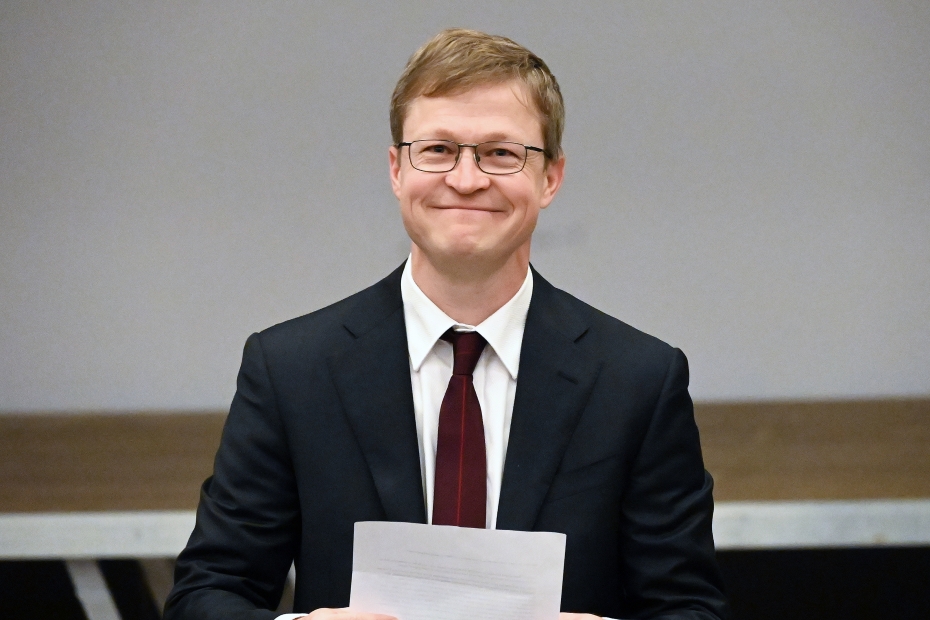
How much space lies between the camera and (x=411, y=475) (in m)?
1.46

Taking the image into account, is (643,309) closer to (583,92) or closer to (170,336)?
(583,92)

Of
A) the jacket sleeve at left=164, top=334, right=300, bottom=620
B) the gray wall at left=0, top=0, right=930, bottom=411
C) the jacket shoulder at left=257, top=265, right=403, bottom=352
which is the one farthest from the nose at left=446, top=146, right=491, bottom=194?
the gray wall at left=0, top=0, right=930, bottom=411

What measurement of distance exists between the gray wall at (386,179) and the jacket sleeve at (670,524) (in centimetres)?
151

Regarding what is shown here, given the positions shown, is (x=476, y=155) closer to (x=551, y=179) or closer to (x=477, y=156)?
(x=477, y=156)

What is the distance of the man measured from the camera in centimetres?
143

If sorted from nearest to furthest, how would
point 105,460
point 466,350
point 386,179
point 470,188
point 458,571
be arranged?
point 458,571
point 470,188
point 466,350
point 105,460
point 386,179

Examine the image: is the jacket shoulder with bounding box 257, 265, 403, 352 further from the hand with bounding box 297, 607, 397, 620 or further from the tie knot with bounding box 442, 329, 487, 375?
the hand with bounding box 297, 607, 397, 620

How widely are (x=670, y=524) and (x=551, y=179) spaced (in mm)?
510

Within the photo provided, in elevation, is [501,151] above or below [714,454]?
above

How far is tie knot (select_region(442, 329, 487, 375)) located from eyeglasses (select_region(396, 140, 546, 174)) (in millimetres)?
234

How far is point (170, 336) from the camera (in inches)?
118

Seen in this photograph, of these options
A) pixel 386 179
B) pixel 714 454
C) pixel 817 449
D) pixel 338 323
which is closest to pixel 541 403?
pixel 338 323

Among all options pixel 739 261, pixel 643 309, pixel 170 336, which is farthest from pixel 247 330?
pixel 739 261

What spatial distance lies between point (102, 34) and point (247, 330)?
897 millimetres
